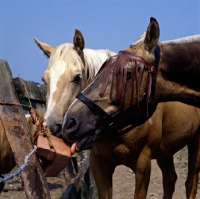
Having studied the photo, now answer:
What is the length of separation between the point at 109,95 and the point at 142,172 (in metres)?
1.39

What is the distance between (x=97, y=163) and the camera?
4.18 m

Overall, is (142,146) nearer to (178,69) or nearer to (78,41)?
(78,41)

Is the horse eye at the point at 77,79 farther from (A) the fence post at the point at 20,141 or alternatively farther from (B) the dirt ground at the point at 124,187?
(B) the dirt ground at the point at 124,187

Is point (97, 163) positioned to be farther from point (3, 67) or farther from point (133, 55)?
point (3, 67)

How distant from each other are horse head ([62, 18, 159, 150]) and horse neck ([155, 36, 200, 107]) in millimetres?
130

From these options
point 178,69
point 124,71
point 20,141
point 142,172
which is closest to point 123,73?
point 124,71

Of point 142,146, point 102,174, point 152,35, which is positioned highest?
point 152,35

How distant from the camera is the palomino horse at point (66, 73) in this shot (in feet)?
12.0

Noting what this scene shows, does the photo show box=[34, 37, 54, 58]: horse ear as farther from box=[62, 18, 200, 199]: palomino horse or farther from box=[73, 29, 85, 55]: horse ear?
box=[62, 18, 200, 199]: palomino horse

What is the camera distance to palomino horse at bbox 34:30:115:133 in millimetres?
3643

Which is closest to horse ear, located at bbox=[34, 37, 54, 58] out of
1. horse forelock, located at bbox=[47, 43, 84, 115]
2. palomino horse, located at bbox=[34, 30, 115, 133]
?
palomino horse, located at bbox=[34, 30, 115, 133]

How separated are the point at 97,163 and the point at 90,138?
53.0 inches

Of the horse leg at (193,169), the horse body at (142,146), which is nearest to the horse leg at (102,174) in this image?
the horse body at (142,146)

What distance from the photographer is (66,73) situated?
3.87m
